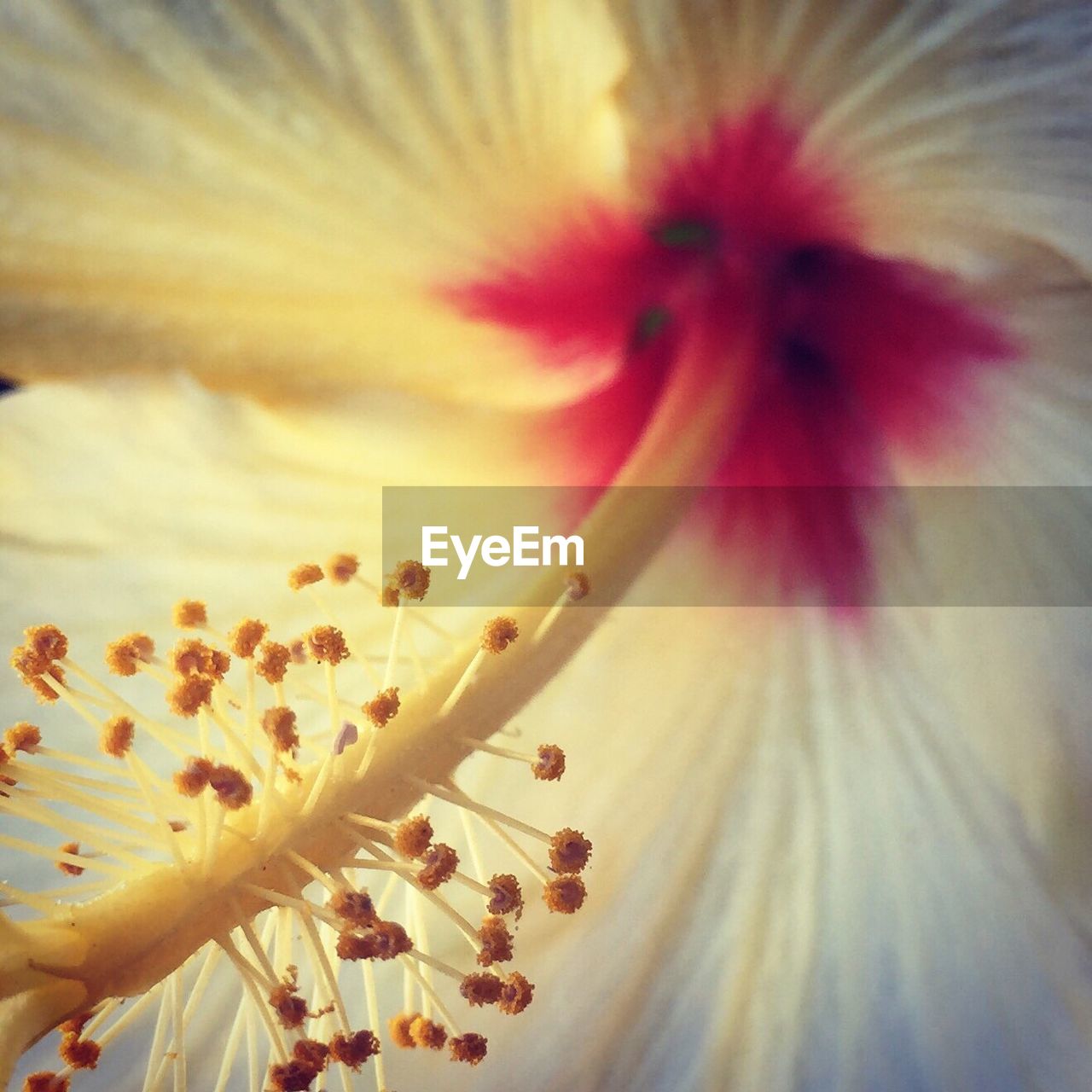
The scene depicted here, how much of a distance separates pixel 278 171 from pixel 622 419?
1.17ft

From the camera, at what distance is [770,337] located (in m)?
1.03

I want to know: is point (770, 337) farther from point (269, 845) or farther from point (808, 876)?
point (269, 845)

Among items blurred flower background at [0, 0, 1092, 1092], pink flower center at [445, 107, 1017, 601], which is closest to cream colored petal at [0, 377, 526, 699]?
blurred flower background at [0, 0, 1092, 1092]

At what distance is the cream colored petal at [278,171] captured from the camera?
2.67 ft

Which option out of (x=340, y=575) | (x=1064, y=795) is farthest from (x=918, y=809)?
(x=340, y=575)

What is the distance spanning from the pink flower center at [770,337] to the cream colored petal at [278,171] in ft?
0.24

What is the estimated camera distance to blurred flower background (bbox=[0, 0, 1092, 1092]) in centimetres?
81

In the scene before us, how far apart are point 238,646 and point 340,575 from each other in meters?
0.12

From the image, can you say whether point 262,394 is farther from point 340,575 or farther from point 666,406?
point 666,406

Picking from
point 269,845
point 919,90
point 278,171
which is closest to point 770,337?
point 919,90

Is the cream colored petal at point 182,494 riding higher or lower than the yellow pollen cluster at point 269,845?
higher

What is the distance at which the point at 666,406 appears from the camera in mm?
1000

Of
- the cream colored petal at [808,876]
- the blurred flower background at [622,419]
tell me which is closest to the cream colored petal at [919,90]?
the blurred flower background at [622,419]

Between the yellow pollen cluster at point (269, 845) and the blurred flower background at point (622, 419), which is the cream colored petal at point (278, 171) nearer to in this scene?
the blurred flower background at point (622, 419)
